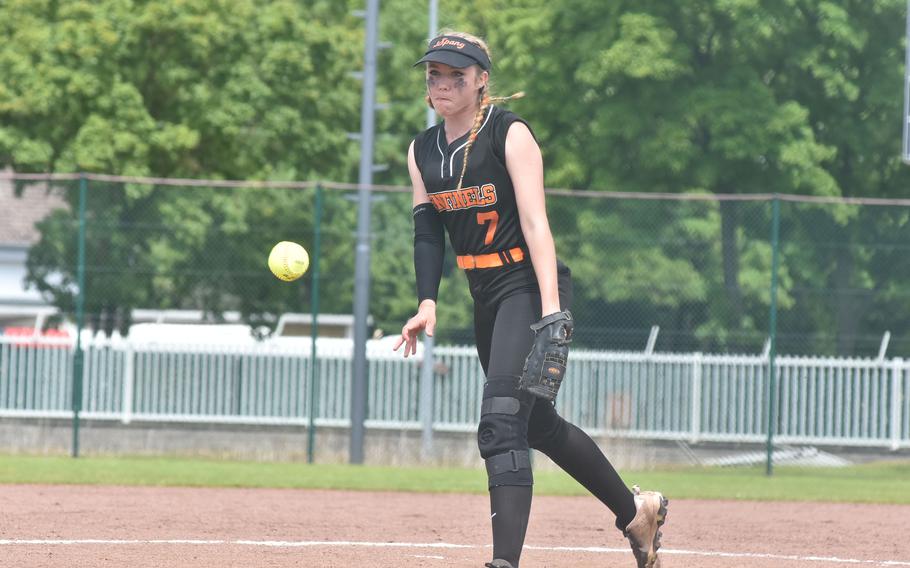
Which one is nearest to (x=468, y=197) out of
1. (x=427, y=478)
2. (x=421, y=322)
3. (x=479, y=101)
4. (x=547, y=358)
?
(x=479, y=101)

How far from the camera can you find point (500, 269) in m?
5.41

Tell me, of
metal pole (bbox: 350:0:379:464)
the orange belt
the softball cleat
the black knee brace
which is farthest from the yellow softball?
metal pole (bbox: 350:0:379:464)

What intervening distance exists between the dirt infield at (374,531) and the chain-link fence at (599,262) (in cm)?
383

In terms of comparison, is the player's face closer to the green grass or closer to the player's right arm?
the player's right arm

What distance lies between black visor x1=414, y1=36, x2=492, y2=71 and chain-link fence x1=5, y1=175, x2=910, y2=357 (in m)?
8.81

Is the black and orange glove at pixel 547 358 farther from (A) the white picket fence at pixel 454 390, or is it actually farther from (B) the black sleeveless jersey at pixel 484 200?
(A) the white picket fence at pixel 454 390

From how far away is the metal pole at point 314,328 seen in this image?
14.4 m

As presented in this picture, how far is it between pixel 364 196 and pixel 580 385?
9.79 feet

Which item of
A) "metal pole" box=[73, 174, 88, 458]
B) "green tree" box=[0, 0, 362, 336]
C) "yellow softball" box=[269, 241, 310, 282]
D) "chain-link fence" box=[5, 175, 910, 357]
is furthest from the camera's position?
"green tree" box=[0, 0, 362, 336]

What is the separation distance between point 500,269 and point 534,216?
1.04 ft

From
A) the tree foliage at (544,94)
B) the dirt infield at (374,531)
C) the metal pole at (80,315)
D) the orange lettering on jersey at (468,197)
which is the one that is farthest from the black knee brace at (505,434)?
the tree foliage at (544,94)

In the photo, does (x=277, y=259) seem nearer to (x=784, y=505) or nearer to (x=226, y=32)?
(x=784, y=505)

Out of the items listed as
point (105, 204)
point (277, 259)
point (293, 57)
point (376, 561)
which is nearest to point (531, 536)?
point (376, 561)

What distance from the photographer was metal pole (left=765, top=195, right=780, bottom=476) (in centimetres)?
1412
